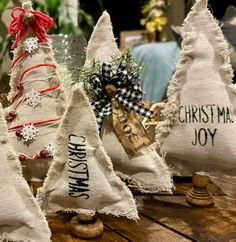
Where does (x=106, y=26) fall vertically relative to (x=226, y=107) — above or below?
above

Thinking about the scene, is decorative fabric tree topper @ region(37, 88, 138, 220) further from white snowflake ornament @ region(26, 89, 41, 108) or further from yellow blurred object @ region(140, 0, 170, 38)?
yellow blurred object @ region(140, 0, 170, 38)

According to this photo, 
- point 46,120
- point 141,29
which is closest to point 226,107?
point 46,120

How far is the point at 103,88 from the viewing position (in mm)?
602

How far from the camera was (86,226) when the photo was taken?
57 centimetres

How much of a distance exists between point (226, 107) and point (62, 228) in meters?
0.29

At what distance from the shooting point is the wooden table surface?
1.88 ft

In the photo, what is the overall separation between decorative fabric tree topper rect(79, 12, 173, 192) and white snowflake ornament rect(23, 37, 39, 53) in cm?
9

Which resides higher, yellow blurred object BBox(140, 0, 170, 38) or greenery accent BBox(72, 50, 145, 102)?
yellow blurred object BBox(140, 0, 170, 38)

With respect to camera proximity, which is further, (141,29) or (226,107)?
(141,29)

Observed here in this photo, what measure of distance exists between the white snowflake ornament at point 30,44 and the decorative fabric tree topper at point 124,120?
90 millimetres

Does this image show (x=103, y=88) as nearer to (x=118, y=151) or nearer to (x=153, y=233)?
(x=118, y=151)

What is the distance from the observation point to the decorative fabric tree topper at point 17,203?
48 centimetres

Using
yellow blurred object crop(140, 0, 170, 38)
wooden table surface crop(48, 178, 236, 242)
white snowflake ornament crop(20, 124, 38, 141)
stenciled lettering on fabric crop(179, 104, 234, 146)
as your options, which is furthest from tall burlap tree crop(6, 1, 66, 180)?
yellow blurred object crop(140, 0, 170, 38)

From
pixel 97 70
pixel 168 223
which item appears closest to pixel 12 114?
pixel 97 70
